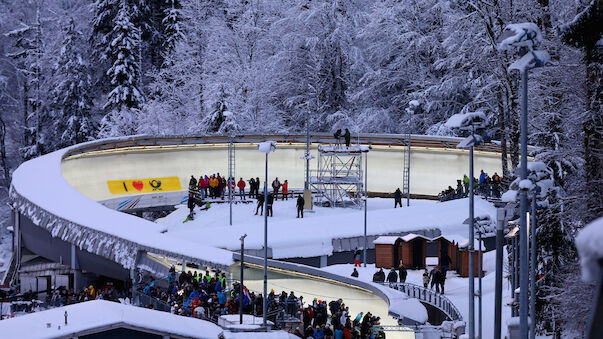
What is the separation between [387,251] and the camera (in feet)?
98.8

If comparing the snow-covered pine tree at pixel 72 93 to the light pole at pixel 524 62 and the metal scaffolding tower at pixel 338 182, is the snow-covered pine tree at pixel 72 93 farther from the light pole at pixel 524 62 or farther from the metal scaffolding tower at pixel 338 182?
the light pole at pixel 524 62

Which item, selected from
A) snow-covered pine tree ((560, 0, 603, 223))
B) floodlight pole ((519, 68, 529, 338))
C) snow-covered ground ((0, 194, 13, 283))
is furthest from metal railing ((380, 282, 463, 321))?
snow-covered ground ((0, 194, 13, 283))

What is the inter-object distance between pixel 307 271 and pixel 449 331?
5289 mm

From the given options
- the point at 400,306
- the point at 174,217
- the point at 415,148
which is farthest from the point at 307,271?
the point at 415,148

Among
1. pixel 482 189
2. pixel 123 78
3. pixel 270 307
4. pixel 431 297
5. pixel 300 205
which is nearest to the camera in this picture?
pixel 270 307

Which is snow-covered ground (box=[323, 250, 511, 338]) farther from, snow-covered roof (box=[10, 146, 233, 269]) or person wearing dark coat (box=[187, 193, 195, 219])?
person wearing dark coat (box=[187, 193, 195, 219])

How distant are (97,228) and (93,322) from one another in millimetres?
11994

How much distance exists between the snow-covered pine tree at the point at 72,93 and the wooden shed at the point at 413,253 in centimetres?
3889

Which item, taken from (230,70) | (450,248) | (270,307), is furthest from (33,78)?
(270,307)

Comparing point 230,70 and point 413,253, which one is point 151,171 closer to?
point 230,70

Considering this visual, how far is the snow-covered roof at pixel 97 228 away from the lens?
83.5 feet

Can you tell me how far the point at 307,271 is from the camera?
23953 mm

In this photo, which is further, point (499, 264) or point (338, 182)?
point (338, 182)

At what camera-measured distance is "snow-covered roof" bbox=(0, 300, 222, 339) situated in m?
15.1
